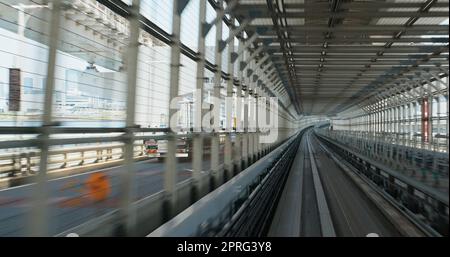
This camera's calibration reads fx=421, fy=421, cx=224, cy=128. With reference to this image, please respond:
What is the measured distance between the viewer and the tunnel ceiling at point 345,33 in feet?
27.9

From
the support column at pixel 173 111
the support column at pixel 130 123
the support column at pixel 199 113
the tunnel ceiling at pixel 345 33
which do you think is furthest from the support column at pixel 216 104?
the support column at pixel 130 123

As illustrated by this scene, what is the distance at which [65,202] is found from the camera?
330 cm

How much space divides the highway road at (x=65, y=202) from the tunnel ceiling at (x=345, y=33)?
10.2ft

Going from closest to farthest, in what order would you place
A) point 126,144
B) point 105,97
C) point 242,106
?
point 105,97 → point 126,144 → point 242,106

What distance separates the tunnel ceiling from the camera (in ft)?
27.9

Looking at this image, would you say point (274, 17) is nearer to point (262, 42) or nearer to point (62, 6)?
point (262, 42)

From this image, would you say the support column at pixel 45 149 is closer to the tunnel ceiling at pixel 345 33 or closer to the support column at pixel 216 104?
the tunnel ceiling at pixel 345 33

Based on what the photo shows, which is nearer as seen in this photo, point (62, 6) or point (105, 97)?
point (62, 6)

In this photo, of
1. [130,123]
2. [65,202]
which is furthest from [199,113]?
[65,202]

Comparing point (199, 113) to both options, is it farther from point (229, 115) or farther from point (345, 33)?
point (345, 33)

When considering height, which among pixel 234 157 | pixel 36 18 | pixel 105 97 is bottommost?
pixel 234 157

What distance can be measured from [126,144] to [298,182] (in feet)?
39.2

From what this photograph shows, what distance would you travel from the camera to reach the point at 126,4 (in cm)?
392

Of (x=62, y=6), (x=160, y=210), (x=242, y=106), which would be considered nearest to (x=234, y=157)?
(x=242, y=106)
